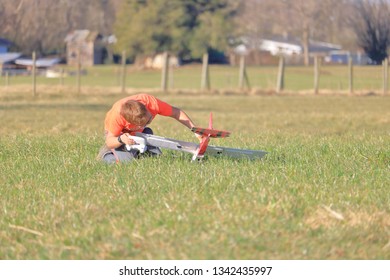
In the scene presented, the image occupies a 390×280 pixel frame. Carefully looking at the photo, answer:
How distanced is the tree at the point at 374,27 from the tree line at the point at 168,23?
26.6 meters

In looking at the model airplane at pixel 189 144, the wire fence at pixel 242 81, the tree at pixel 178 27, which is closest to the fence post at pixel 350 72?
the wire fence at pixel 242 81

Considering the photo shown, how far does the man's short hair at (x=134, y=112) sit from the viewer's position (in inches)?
360

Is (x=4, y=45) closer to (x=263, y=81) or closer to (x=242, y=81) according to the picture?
(x=263, y=81)

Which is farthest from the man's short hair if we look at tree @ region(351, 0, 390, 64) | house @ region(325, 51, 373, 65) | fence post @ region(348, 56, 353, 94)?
fence post @ region(348, 56, 353, 94)

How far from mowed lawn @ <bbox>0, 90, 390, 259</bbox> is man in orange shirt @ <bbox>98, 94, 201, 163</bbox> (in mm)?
301

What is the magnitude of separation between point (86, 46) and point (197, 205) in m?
101

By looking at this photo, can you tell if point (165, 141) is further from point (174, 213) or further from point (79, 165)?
point (174, 213)

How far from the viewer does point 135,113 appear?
9148 mm

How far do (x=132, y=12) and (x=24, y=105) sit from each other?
63676mm

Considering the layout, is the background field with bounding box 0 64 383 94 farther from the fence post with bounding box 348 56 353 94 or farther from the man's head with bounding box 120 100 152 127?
the man's head with bounding box 120 100 152 127

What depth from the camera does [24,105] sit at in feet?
97.5

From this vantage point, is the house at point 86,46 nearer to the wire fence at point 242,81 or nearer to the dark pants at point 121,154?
the wire fence at point 242,81

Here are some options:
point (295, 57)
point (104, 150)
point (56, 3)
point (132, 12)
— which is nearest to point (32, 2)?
point (56, 3)

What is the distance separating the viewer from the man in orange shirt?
9.20 m
